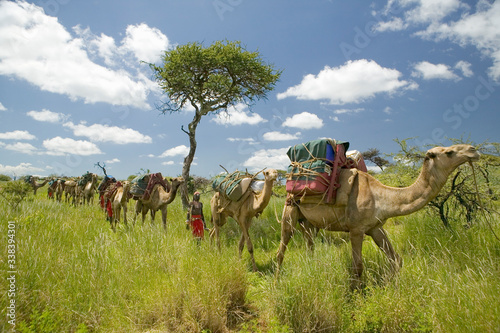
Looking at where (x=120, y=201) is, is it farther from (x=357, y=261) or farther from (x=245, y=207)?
(x=357, y=261)

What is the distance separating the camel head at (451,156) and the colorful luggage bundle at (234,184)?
171 inches

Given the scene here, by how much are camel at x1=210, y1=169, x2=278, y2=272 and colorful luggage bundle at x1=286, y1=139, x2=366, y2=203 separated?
26.8 inches

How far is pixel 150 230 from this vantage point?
7203mm

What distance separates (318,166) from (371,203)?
114 centimetres

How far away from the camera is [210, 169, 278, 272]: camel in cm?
642

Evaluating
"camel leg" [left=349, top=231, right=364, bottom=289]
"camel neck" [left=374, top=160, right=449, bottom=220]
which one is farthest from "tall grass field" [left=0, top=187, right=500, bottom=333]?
"camel neck" [left=374, top=160, right=449, bottom=220]

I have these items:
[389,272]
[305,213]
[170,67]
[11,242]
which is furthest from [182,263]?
[170,67]

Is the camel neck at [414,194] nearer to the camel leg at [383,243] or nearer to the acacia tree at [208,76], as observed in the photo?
the camel leg at [383,243]

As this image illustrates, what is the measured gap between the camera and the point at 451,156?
386 cm

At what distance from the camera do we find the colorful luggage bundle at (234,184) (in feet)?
24.2

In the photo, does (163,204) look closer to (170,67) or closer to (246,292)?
(246,292)

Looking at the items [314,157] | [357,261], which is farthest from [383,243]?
[314,157]

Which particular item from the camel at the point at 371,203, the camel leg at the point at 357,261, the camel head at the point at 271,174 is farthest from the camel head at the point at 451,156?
the camel head at the point at 271,174

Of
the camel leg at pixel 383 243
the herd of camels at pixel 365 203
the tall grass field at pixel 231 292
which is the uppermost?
the herd of camels at pixel 365 203
